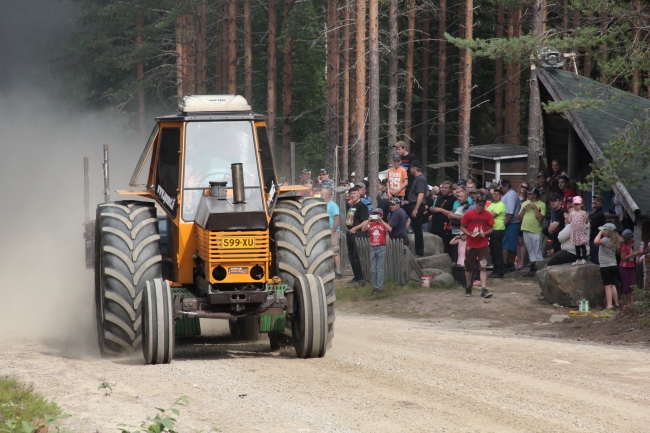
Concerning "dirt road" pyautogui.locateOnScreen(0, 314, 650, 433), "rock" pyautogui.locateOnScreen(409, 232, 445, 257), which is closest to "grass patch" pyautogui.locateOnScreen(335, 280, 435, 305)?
"rock" pyautogui.locateOnScreen(409, 232, 445, 257)

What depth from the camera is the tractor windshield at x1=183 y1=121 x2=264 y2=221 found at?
10.8m

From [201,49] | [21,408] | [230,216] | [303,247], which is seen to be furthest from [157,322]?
[201,49]

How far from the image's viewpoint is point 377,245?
18969 millimetres

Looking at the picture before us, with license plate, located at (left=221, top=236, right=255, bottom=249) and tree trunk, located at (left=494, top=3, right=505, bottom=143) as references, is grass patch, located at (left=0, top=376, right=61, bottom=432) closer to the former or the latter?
license plate, located at (left=221, top=236, right=255, bottom=249)

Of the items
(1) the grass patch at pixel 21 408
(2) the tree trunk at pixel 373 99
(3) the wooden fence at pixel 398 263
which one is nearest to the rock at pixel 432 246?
(3) the wooden fence at pixel 398 263

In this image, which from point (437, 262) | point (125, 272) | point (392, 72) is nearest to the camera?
point (125, 272)

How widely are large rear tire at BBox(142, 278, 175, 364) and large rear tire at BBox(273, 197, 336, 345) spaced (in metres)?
1.42

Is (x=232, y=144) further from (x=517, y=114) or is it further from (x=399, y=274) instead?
(x=517, y=114)

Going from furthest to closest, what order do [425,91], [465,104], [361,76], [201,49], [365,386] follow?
1. [425,91]
2. [201,49]
3. [465,104]
4. [361,76]
5. [365,386]

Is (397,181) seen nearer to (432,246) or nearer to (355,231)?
(355,231)

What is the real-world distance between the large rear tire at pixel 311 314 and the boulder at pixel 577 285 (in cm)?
755

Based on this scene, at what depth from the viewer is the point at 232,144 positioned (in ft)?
36.1

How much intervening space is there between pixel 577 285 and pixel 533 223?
2940 mm

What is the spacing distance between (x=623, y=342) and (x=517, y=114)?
83.8 ft
